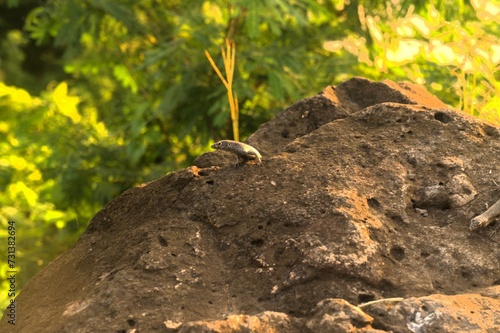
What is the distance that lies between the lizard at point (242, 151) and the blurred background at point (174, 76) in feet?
7.60

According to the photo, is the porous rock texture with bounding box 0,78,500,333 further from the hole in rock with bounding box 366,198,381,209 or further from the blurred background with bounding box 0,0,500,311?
the blurred background with bounding box 0,0,500,311

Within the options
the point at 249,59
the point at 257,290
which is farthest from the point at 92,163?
the point at 257,290

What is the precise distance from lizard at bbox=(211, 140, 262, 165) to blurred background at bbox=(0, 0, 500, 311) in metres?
2.32

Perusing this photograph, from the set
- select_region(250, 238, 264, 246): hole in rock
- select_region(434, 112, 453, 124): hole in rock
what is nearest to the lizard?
select_region(250, 238, 264, 246): hole in rock

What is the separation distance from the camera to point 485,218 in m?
2.60

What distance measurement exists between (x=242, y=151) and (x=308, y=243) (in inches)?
21.2

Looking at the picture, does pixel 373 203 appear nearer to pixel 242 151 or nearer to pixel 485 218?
pixel 485 218

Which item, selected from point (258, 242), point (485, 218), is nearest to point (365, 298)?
point (258, 242)

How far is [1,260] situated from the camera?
6.12 meters

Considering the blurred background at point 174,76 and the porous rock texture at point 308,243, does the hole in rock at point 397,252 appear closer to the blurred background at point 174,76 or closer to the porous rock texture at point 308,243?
the porous rock texture at point 308,243

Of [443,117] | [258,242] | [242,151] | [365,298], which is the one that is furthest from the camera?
[443,117]

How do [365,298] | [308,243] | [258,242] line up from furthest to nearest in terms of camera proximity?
1. [258,242]
2. [308,243]
3. [365,298]

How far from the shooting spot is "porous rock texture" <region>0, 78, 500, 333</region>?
7.35 ft

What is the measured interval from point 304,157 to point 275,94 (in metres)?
2.49
